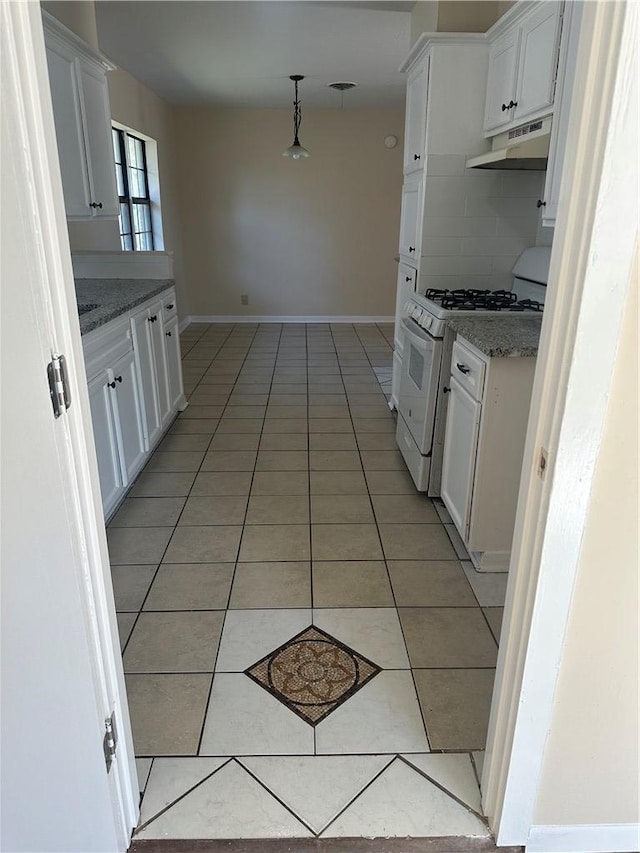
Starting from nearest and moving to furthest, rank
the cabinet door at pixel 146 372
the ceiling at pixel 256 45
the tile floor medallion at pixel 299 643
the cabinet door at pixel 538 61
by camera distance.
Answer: the tile floor medallion at pixel 299 643
the cabinet door at pixel 538 61
the cabinet door at pixel 146 372
the ceiling at pixel 256 45

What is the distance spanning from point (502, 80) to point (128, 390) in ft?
7.48

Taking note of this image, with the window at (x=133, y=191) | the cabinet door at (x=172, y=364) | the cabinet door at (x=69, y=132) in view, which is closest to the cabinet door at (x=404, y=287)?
the cabinet door at (x=172, y=364)

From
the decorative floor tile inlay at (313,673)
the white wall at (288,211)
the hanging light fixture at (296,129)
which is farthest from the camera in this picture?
the white wall at (288,211)

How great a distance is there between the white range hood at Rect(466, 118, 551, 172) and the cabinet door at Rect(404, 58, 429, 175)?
319mm

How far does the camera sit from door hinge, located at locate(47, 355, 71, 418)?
92 centimetres

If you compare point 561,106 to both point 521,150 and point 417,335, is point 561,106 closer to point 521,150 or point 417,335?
point 521,150

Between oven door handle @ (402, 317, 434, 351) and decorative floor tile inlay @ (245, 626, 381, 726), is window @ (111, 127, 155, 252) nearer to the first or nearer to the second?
oven door handle @ (402, 317, 434, 351)

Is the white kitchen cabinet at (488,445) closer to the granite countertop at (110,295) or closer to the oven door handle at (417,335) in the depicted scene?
the oven door handle at (417,335)

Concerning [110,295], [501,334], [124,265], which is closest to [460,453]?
[501,334]

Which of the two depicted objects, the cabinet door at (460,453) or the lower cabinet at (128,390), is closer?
the cabinet door at (460,453)

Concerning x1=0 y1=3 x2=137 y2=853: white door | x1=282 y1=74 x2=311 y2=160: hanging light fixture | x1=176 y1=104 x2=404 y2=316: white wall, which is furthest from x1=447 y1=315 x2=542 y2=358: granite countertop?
x1=176 y1=104 x2=404 y2=316: white wall

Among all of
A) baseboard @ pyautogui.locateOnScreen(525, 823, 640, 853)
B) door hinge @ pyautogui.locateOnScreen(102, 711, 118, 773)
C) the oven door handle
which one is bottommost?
baseboard @ pyautogui.locateOnScreen(525, 823, 640, 853)

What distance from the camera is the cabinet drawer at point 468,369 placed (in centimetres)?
210

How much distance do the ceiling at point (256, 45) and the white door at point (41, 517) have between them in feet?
10.1
